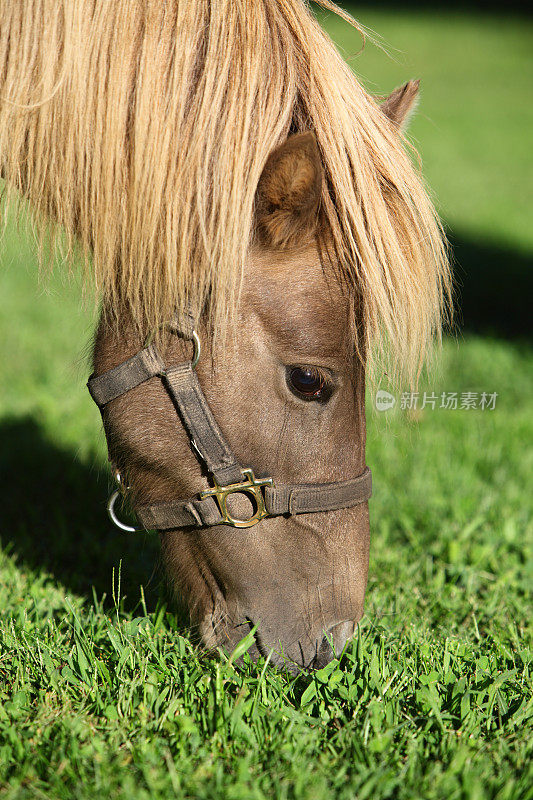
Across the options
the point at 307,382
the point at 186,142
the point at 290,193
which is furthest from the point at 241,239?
the point at 307,382

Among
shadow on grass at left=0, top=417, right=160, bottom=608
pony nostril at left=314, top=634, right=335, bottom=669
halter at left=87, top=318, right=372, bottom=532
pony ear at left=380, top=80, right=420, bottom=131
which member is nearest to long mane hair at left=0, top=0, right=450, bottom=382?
halter at left=87, top=318, right=372, bottom=532

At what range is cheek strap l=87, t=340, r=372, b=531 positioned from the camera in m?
1.74

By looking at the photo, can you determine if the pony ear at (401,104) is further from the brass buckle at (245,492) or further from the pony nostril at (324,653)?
the pony nostril at (324,653)

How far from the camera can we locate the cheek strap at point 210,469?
68.4 inches

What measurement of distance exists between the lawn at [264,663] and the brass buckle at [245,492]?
416 millimetres

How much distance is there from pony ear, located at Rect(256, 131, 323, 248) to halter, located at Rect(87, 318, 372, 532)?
31 centimetres

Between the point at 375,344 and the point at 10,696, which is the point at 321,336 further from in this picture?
the point at 10,696

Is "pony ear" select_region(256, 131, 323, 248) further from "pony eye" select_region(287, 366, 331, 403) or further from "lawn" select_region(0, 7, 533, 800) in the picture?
"lawn" select_region(0, 7, 533, 800)

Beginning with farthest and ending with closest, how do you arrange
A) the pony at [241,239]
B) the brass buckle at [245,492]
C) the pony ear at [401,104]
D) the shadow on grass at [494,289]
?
the shadow on grass at [494,289] → the pony ear at [401,104] → the brass buckle at [245,492] → the pony at [241,239]

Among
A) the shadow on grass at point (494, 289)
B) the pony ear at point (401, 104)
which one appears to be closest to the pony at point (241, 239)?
the pony ear at point (401, 104)

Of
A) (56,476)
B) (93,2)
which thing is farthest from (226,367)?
(56,476)

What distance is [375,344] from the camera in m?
1.79

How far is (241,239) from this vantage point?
165 centimetres

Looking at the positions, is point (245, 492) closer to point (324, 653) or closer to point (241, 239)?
point (324, 653)
